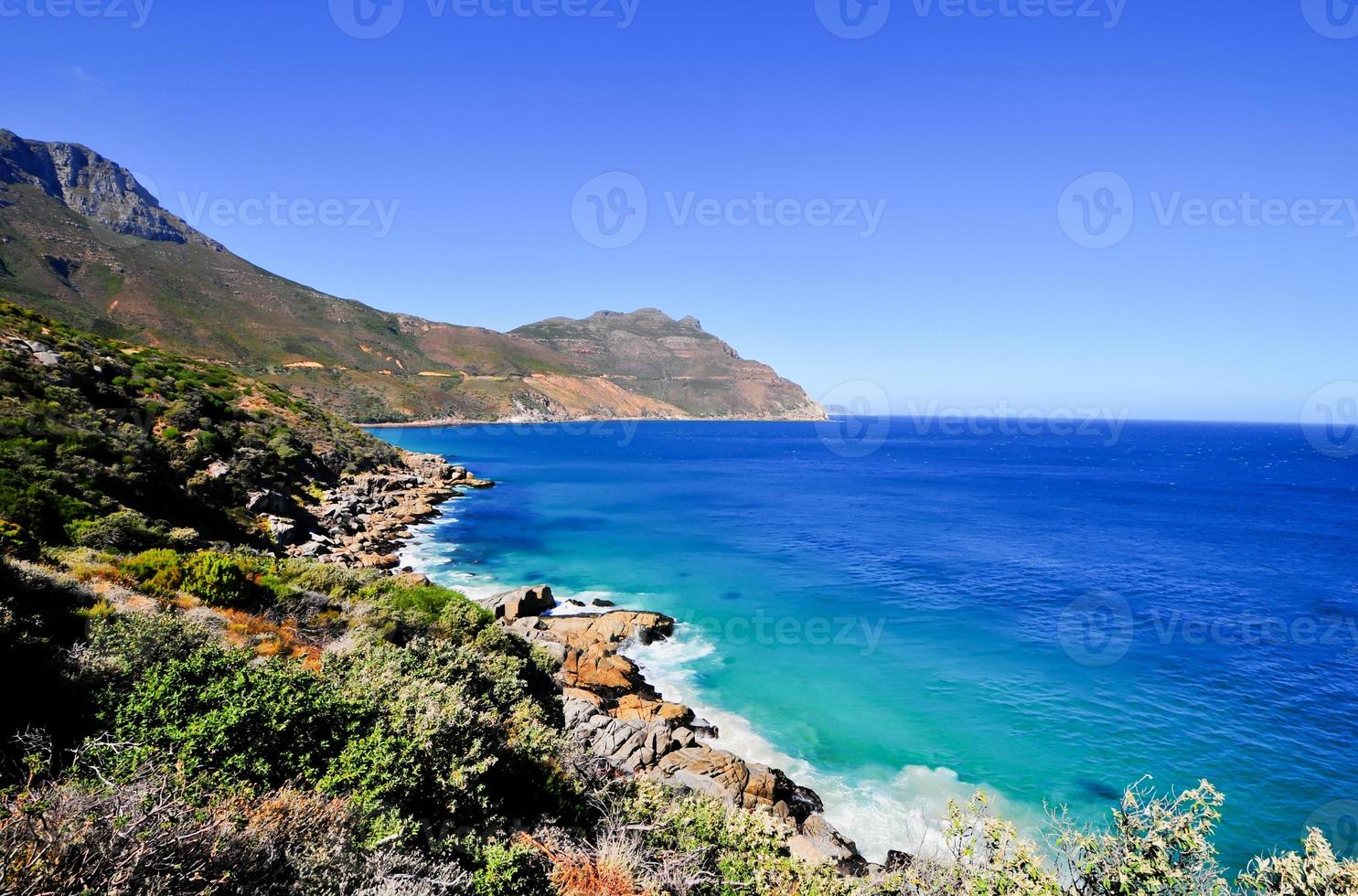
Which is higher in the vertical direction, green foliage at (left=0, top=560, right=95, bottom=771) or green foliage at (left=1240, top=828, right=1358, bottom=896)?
green foliage at (left=0, top=560, right=95, bottom=771)

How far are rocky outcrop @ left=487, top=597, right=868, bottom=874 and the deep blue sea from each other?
4.54ft

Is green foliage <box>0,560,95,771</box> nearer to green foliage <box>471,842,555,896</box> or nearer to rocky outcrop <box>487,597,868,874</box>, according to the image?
green foliage <box>471,842,555,896</box>

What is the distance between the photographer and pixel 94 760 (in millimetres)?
6059

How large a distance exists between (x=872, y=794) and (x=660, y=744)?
6398 millimetres

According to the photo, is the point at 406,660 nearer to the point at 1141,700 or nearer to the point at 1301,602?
the point at 1141,700

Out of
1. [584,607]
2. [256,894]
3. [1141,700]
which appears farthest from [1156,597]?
[256,894]

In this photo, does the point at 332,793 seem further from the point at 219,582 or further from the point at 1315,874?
the point at 1315,874

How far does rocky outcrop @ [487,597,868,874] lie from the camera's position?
13484 millimetres

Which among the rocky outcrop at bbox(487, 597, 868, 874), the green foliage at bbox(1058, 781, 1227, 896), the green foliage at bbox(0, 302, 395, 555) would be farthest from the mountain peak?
the green foliage at bbox(1058, 781, 1227, 896)

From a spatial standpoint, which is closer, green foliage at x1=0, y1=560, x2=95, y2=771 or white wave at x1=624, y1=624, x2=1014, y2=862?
green foliage at x1=0, y1=560, x2=95, y2=771

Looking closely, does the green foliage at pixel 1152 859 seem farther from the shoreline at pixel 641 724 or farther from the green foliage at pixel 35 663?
the green foliage at pixel 35 663

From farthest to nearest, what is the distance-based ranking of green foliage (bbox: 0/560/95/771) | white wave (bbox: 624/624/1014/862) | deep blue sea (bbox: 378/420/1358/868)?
deep blue sea (bbox: 378/420/1358/868)
white wave (bbox: 624/624/1014/862)
green foliage (bbox: 0/560/95/771)

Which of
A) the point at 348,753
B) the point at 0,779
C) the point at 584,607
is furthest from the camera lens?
the point at 584,607

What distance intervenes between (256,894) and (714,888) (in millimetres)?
4917
